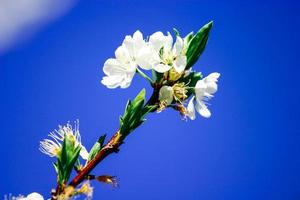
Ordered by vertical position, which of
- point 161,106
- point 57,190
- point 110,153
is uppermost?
point 161,106

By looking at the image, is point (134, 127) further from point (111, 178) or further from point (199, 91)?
point (199, 91)

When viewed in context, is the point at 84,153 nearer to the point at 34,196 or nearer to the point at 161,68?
the point at 34,196

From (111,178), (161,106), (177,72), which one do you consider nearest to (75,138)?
(111,178)

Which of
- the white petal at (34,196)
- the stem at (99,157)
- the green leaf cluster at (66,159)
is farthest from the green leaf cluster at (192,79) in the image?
the white petal at (34,196)

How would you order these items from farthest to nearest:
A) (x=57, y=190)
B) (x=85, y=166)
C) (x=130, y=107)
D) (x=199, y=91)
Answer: (x=199, y=91) < (x=130, y=107) < (x=85, y=166) < (x=57, y=190)

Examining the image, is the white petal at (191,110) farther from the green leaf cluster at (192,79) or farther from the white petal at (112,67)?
the white petal at (112,67)

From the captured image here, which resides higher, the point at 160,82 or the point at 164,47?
the point at 164,47
